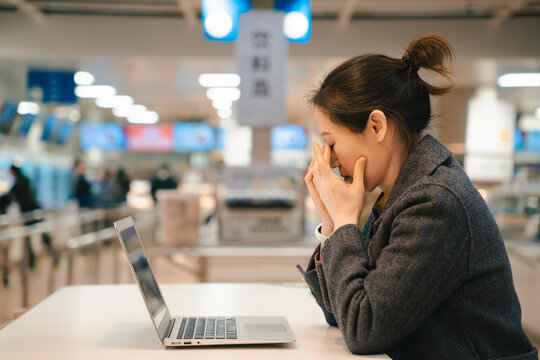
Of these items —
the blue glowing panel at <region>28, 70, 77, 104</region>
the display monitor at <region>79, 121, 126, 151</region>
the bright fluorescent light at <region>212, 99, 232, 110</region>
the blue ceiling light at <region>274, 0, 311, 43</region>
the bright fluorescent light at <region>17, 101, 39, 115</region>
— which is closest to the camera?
the blue ceiling light at <region>274, 0, 311, 43</region>

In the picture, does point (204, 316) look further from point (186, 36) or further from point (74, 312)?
point (186, 36)

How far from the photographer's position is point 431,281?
103cm

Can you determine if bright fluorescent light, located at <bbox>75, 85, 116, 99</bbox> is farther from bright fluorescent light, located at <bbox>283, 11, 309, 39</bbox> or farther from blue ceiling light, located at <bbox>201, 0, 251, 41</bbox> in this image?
bright fluorescent light, located at <bbox>283, 11, 309, 39</bbox>

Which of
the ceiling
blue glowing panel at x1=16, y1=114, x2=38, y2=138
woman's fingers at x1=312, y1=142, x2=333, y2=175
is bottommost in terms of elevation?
woman's fingers at x1=312, y1=142, x2=333, y2=175

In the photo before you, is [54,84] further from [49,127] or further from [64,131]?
[64,131]

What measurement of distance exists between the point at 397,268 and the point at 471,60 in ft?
21.6

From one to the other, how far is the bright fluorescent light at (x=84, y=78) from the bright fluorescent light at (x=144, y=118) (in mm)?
5416

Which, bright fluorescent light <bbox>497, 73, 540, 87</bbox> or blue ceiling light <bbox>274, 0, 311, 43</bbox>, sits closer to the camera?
blue ceiling light <bbox>274, 0, 311, 43</bbox>

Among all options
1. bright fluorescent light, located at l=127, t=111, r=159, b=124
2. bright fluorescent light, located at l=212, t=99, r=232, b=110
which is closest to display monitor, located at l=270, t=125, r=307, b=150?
bright fluorescent light, located at l=212, t=99, r=232, b=110

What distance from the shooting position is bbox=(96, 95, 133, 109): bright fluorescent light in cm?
1200

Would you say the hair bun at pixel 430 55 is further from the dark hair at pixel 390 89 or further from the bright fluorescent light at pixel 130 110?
the bright fluorescent light at pixel 130 110

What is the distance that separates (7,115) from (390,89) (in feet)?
29.7

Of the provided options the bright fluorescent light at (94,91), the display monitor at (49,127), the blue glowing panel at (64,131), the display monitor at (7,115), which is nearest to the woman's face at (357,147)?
the display monitor at (7,115)

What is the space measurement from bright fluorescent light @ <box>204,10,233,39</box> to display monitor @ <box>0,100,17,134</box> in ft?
19.4
